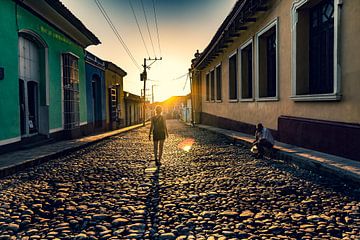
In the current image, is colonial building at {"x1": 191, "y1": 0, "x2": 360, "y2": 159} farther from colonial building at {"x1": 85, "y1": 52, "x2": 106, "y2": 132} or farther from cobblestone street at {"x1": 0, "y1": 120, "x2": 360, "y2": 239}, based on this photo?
colonial building at {"x1": 85, "y1": 52, "x2": 106, "y2": 132}

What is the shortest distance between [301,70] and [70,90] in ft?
32.7

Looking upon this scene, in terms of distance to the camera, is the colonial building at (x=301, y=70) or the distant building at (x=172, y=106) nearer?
the colonial building at (x=301, y=70)

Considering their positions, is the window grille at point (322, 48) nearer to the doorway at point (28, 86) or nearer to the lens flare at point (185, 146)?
the lens flare at point (185, 146)

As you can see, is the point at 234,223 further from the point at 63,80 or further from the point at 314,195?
the point at 63,80

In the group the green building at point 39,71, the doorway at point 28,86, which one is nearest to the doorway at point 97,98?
the green building at point 39,71

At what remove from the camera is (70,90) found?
13719 millimetres

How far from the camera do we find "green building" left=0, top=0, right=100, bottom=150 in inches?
337

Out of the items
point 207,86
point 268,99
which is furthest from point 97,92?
point 268,99

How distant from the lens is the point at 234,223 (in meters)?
3.23

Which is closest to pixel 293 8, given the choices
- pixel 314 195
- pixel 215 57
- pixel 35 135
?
pixel 314 195

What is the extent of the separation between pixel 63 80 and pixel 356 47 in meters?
11.3

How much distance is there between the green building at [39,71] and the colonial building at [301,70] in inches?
295

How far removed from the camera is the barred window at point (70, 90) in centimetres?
1327

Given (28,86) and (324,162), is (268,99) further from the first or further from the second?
(28,86)
